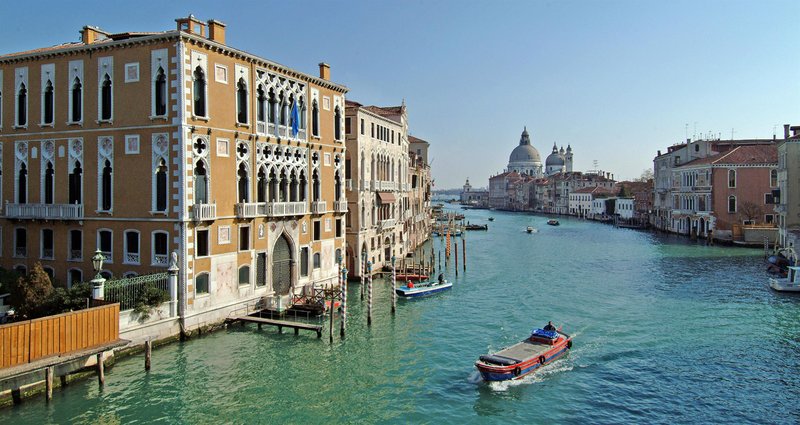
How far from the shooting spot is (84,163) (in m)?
18.2

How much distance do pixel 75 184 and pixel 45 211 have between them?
1.25 meters

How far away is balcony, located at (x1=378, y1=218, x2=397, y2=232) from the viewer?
3092 cm

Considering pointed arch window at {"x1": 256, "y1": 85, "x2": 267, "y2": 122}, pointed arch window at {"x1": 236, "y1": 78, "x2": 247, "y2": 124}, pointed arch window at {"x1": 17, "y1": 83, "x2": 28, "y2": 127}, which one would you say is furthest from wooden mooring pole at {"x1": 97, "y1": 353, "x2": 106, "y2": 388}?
pointed arch window at {"x1": 17, "y1": 83, "x2": 28, "y2": 127}

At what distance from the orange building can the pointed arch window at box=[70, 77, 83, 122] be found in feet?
0.11

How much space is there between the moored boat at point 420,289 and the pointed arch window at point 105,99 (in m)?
12.6

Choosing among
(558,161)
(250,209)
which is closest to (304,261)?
(250,209)

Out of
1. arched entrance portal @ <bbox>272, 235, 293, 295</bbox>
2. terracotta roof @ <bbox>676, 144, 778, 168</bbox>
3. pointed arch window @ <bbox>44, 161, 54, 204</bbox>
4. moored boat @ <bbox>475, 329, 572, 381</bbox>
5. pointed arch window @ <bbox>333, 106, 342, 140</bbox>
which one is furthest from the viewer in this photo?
terracotta roof @ <bbox>676, 144, 778, 168</bbox>

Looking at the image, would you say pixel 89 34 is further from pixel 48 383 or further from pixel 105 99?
pixel 48 383

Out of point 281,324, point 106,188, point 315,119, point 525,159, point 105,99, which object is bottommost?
point 281,324

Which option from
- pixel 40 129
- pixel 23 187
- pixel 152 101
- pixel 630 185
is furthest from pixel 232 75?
pixel 630 185

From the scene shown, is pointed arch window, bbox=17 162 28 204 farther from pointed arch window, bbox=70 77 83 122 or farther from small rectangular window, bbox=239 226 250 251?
small rectangular window, bbox=239 226 250 251

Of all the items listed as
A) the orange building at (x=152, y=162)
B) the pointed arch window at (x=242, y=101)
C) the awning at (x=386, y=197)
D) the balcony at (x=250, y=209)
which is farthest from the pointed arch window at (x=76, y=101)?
the awning at (x=386, y=197)

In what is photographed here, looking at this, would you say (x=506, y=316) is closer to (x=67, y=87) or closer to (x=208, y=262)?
(x=208, y=262)

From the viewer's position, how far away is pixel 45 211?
1852cm
